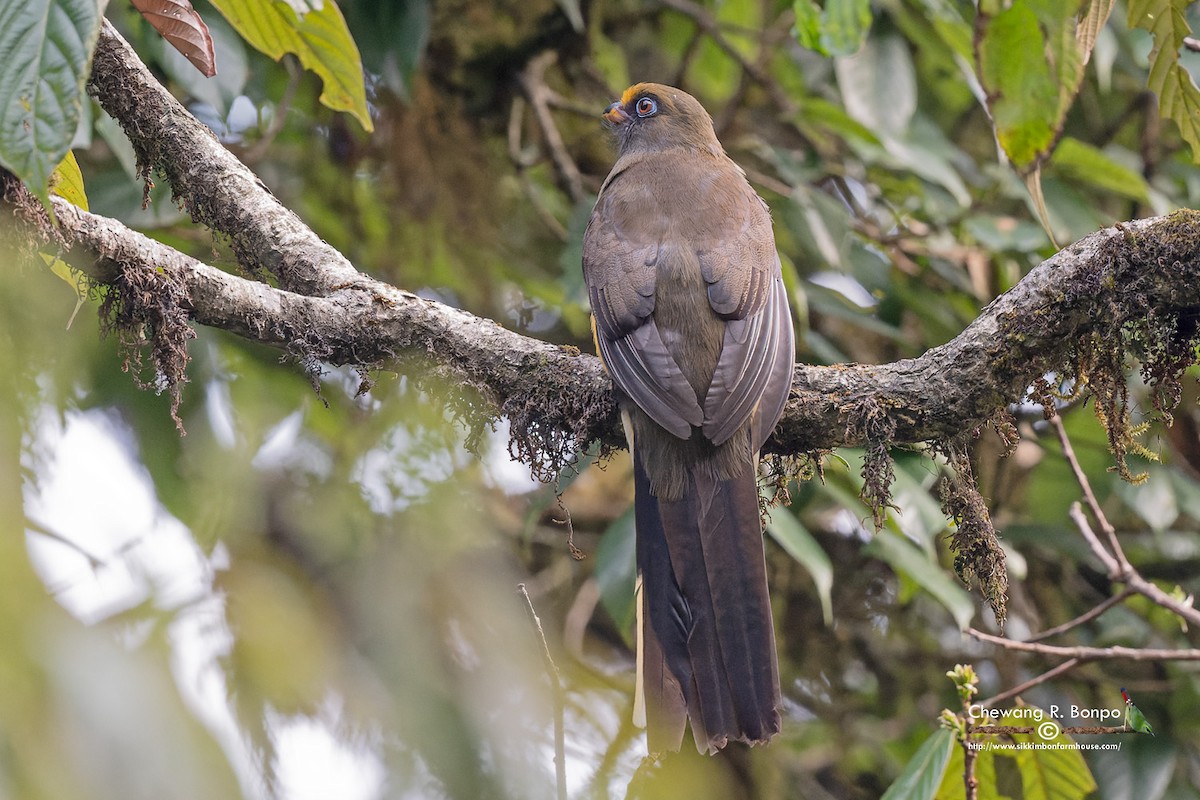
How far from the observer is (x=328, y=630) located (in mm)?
4172

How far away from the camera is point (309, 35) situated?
2.25 metres

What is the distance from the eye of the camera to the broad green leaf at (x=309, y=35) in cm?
215

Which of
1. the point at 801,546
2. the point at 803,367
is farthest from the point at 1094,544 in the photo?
the point at 803,367

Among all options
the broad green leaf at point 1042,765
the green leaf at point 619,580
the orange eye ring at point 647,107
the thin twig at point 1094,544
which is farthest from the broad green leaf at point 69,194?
the thin twig at point 1094,544

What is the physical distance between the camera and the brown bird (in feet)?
9.11

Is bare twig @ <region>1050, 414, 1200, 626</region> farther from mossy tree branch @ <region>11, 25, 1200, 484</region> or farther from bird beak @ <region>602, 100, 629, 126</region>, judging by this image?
bird beak @ <region>602, 100, 629, 126</region>

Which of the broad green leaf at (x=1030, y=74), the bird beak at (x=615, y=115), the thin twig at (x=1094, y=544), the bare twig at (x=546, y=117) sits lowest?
the thin twig at (x=1094, y=544)

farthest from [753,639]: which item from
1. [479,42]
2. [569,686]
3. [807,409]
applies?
[479,42]

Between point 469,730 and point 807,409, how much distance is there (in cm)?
174

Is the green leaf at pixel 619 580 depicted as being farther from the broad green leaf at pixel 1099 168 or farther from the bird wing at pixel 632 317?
the broad green leaf at pixel 1099 168

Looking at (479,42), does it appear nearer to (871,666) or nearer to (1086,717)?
(871,666)

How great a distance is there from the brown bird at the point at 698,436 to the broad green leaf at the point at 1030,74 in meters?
0.82

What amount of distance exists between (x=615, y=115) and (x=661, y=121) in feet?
0.86

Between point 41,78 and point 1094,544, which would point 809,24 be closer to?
point 1094,544
